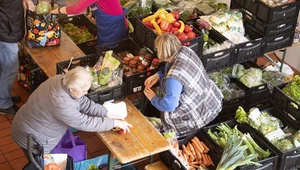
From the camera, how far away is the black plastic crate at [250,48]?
578cm

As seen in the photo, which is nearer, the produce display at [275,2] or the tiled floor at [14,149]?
the tiled floor at [14,149]

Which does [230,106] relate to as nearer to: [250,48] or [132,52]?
[250,48]

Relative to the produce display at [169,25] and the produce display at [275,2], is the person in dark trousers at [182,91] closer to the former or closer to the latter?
the produce display at [169,25]

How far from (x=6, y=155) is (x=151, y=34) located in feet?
6.64

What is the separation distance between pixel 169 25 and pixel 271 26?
126 cm

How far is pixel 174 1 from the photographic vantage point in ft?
23.1

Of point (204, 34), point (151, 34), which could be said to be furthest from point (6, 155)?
point (204, 34)

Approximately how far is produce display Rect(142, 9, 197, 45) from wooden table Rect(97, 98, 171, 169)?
105 cm

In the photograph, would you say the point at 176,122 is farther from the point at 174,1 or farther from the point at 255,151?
the point at 174,1

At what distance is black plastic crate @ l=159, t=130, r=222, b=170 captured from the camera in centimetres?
459

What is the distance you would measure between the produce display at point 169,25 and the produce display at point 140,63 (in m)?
0.26

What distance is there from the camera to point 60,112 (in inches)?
169

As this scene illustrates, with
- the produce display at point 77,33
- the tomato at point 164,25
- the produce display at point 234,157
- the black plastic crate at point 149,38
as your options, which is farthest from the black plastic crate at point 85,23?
the produce display at point 234,157

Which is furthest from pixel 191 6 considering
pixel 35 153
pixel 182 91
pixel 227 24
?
pixel 35 153
